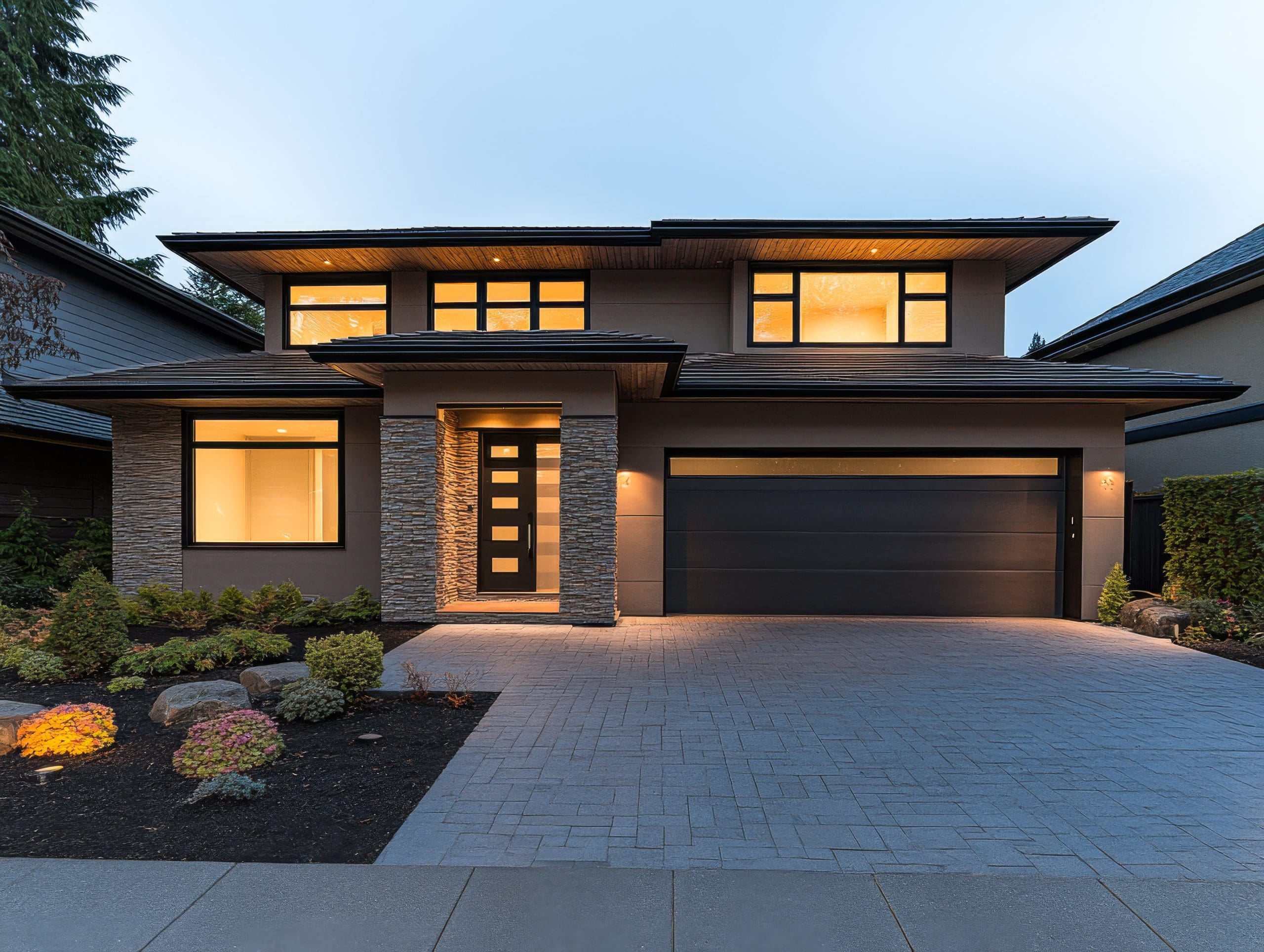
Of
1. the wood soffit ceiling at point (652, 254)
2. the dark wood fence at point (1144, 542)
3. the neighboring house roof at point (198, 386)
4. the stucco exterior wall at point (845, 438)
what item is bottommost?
the dark wood fence at point (1144, 542)

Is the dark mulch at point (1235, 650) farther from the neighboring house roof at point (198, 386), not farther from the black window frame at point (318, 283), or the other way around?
the black window frame at point (318, 283)

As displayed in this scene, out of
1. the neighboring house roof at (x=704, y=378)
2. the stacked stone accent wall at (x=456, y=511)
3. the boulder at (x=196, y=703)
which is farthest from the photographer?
the stacked stone accent wall at (x=456, y=511)

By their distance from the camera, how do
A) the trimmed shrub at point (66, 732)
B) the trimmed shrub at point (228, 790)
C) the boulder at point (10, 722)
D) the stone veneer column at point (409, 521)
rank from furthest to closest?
the stone veneer column at point (409, 521) → the boulder at point (10, 722) → the trimmed shrub at point (66, 732) → the trimmed shrub at point (228, 790)

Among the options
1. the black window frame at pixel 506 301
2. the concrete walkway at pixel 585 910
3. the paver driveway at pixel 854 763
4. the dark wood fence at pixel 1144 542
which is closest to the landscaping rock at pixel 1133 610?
the paver driveway at pixel 854 763

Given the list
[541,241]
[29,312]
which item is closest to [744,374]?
[541,241]

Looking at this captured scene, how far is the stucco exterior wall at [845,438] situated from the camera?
9.40 metres

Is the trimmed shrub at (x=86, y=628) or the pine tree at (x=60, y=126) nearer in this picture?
the trimmed shrub at (x=86, y=628)

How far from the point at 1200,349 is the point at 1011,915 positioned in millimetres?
12878

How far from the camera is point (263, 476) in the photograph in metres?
10.1

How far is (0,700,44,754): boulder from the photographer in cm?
428

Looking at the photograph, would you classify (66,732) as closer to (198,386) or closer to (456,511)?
(456,511)

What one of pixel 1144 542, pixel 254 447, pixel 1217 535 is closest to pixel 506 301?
pixel 254 447

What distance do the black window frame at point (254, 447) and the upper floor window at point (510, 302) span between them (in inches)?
97.4

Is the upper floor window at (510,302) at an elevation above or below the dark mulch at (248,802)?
above
